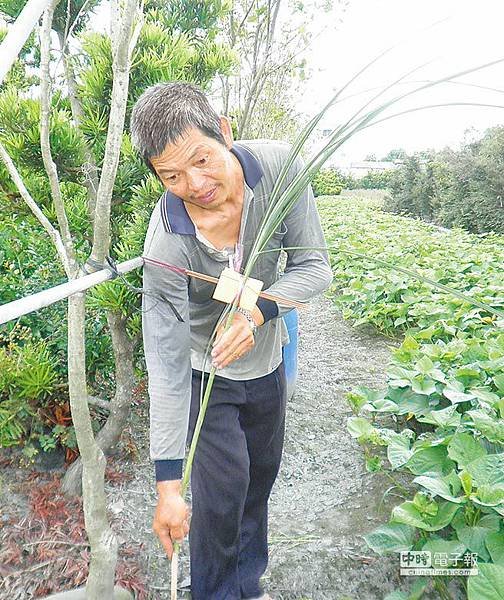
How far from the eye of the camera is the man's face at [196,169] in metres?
1.22

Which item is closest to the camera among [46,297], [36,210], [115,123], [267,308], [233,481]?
[46,297]

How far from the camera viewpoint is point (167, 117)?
1.19 metres

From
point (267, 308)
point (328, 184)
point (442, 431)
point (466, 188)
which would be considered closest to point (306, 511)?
point (442, 431)

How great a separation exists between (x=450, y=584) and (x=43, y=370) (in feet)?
4.81

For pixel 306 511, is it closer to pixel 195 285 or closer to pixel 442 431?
pixel 442 431

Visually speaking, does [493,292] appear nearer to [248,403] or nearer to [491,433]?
[491,433]

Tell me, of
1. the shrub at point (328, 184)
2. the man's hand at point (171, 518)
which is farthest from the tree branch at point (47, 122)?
the shrub at point (328, 184)

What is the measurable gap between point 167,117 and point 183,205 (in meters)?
0.23

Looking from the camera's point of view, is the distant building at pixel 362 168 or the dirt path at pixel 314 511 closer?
the dirt path at pixel 314 511

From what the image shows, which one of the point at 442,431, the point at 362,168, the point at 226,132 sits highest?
the point at 226,132

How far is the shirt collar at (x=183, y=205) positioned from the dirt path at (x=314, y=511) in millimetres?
1176

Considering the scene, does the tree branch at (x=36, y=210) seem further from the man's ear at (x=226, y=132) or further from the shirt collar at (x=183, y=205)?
the man's ear at (x=226, y=132)

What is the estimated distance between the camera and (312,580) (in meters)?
1.88

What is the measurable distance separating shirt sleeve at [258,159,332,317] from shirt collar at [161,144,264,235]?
11 centimetres
